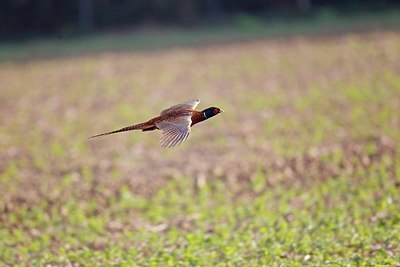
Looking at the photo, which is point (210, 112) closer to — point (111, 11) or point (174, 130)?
point (174, 130)

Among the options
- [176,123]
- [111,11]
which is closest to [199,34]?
[111,11]

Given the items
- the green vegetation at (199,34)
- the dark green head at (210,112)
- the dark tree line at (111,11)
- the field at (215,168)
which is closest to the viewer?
the dark green head at (210,112)

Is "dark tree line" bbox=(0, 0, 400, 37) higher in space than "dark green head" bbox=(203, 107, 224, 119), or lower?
higher

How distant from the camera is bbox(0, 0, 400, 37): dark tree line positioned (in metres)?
24.0

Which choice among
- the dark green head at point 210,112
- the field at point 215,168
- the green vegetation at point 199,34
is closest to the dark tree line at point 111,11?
the green vegetation at point 199,34

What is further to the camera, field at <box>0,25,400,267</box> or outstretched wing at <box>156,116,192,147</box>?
field at <box>0,25,400,267</box>

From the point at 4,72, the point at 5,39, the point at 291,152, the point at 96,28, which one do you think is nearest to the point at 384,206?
the point at 291,152

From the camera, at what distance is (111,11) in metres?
24.1

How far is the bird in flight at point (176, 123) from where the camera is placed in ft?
13.5

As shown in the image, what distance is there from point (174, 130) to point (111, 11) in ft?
67.9

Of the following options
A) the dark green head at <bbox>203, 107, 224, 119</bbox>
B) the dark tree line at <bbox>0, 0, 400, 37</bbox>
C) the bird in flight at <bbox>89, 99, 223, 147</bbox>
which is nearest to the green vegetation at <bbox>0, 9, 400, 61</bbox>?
the dark tree line at <bbox>0, 0, 400, 37</bbox>

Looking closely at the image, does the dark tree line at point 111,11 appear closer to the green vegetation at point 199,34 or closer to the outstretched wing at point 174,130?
the green vegetation at point 199,34

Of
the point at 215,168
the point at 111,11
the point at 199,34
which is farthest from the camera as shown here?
the point at 111,11

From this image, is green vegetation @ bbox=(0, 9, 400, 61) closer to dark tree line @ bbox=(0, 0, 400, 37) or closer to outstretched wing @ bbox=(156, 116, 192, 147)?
dark tree line @ bbox=(0, 0, 400, 37)
